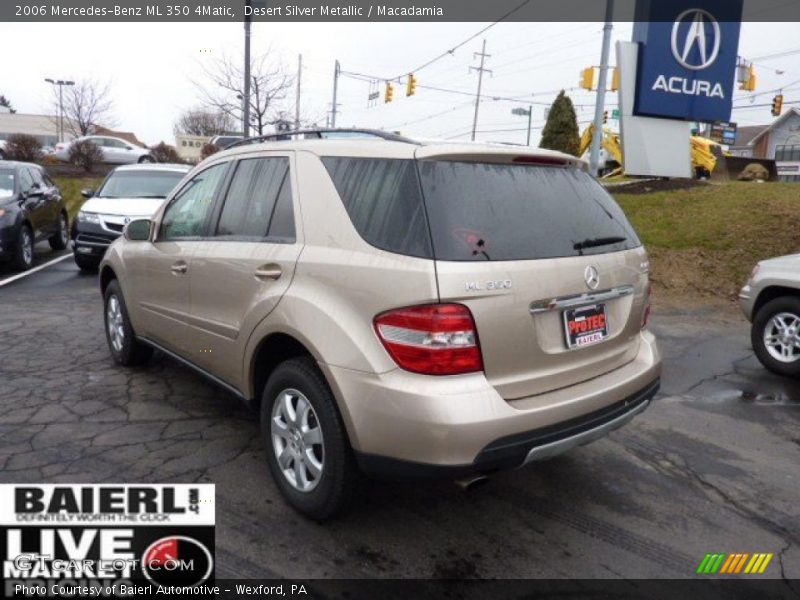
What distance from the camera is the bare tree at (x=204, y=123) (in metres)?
61.3

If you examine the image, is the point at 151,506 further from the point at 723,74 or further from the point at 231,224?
the point at 723,74

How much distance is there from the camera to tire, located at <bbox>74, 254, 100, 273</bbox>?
32.7 feet

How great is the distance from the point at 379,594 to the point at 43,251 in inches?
489

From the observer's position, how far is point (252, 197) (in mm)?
3582

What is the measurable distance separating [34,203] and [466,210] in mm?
10156

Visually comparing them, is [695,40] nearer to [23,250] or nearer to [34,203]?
[34,203]

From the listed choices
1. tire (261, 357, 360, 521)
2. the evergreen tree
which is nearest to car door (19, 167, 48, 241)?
tire (261, 357, 360, 521)

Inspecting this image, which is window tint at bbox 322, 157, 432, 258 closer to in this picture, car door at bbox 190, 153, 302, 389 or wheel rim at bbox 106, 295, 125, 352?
car door at bbox 190, 153, 302, 389

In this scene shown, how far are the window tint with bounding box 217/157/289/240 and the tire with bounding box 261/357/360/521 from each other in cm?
85

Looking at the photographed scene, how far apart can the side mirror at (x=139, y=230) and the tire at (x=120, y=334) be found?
61 centimetres

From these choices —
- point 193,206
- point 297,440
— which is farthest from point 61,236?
point 297,440

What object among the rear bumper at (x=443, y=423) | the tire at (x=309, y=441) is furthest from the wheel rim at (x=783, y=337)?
the tire at (x=309, y=441)

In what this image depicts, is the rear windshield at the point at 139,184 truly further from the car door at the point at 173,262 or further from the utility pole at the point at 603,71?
the utility pole at the point at 603,71

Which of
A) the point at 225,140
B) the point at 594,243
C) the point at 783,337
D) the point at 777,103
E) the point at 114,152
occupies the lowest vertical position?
the point at 783,337
